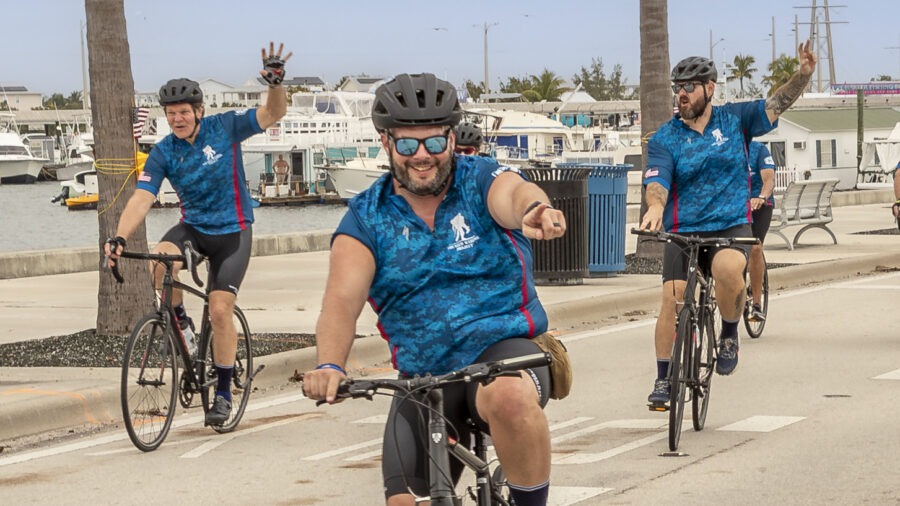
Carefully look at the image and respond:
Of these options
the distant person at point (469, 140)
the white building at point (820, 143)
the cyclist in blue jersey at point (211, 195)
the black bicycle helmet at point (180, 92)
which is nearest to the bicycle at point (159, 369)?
the cyclist in blue jersey at point (211, 195)

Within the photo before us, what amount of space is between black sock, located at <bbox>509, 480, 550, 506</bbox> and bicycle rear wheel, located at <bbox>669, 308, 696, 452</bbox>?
12.5 ft

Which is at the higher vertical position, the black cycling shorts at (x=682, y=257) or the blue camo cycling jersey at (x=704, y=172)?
the blue camo cycling jersey at (x=704, y=172)

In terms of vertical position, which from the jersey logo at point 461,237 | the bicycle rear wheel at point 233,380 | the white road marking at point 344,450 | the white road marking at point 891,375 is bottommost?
the white road marking at point 891,375

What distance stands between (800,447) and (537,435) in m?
4.28

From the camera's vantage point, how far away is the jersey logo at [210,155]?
943 centimetres

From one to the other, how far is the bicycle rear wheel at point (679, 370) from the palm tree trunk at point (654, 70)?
11.6 metres

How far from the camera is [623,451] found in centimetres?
850

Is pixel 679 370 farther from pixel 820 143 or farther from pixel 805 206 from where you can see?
pixel 820 143

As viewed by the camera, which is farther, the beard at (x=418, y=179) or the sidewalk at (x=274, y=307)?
the sidewalk at (x=274, y=307)

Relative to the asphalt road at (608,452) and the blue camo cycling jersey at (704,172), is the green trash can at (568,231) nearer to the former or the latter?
the asphalt road at (608,452)

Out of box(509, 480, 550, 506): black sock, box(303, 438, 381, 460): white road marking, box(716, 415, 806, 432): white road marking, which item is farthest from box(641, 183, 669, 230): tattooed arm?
box(509, 480, 550, 506): black sock

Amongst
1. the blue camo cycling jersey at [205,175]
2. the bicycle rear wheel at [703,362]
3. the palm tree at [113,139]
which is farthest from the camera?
the palm tree at [113,139]

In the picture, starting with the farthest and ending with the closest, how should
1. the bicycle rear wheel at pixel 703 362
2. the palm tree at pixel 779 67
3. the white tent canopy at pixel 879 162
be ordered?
the palm tree at pixel 779 67 < the white tent canopy at pixel 879 162 < the bicycle rear wheel at pixel 703 362

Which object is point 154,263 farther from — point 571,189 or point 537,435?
point 571,189
